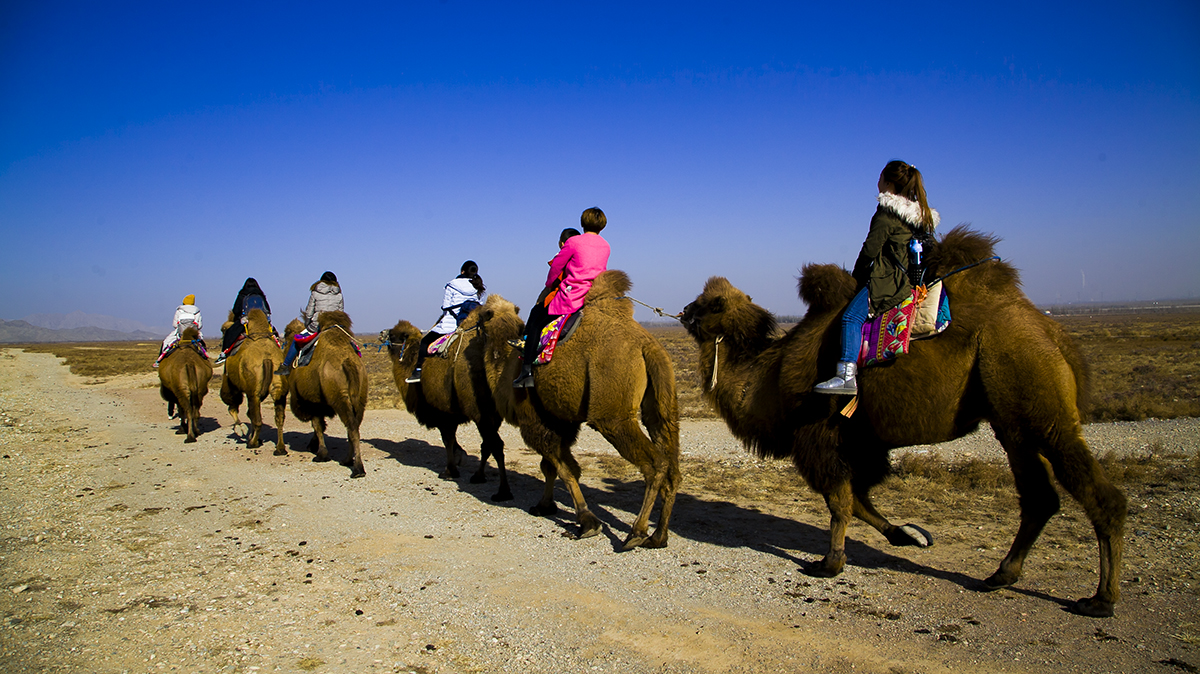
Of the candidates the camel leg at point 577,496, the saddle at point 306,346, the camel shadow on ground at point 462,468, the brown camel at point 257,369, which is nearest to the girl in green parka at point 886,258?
the camel leg at point 577,496

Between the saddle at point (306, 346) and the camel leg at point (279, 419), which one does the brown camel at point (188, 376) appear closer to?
the camel leg at point (279, 419)

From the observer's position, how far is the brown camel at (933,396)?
4535 mm

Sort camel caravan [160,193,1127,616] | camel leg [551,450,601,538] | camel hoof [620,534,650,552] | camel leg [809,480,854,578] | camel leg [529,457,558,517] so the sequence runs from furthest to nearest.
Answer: camel leg [529,457,558,517] → camel leg [551,450,601,538] → camel hoof [620,534,650,552] → camel leg [809,480,854,578] → camel caravan [160,193,1127,616]

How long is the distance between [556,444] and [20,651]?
430 centimetres

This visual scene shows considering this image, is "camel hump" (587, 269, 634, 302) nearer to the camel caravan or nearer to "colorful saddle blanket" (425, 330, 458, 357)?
the camel caravan

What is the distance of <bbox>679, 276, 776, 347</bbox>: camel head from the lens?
6262mm

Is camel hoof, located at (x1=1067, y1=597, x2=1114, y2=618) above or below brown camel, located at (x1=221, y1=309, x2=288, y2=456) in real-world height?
below

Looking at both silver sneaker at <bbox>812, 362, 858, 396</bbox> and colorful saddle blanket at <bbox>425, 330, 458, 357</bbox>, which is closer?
silver sneaker at <bbox>812, 362, 858, 396</bbox>

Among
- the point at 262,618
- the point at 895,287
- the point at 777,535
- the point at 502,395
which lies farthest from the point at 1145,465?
the point at 262,618

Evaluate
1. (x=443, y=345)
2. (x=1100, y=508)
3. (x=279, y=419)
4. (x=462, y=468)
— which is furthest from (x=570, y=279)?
(x=279, y=419)

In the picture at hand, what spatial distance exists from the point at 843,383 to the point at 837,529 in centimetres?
128

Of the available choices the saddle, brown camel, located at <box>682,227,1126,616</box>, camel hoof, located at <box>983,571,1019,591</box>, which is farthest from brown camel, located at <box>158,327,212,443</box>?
camel hoof, located at <box>983,571,1019,591</box>

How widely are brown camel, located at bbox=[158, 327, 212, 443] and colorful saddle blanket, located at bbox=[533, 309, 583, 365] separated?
9924mm

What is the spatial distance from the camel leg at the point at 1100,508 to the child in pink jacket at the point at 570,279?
424 centimetres
